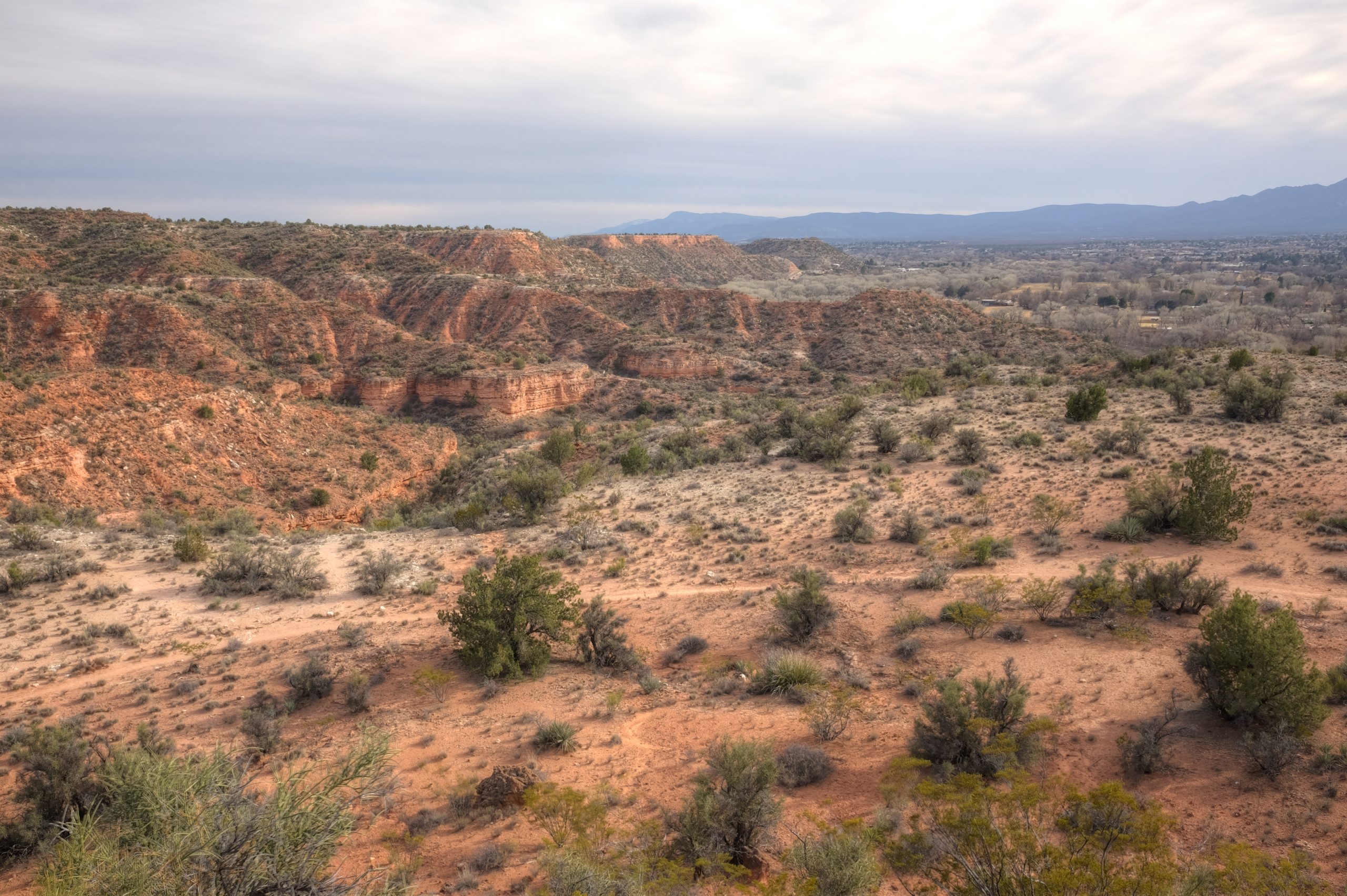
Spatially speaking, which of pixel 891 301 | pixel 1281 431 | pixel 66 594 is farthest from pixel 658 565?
pixel 891 301

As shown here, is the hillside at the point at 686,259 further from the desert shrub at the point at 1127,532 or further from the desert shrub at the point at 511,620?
the desert shrub at the point at 511,620

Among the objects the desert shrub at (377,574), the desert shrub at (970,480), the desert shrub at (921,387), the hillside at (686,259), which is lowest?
the desert shrub at (377,574)

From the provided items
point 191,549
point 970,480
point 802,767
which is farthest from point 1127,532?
point 191,549

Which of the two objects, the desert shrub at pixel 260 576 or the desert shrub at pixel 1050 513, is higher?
the desert shrub at pixel 1050 513

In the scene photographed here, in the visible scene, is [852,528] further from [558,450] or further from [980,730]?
[558,450]

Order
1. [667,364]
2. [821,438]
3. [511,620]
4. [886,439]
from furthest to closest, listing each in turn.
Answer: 1. [667,364]
2. [821,438]
3. [886,439]
4. [511,620]

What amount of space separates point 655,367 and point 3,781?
38.9 metres

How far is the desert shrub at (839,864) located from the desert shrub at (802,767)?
1.36 m

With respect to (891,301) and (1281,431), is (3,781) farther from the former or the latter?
(891,301)

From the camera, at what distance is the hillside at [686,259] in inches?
3947

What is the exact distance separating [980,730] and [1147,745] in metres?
1.74

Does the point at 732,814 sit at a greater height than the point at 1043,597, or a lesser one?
lesser

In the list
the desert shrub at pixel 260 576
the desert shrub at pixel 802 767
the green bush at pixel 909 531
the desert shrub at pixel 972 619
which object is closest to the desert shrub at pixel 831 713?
the desert shrub at pixel 802 767

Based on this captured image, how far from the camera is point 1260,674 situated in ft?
24.8
